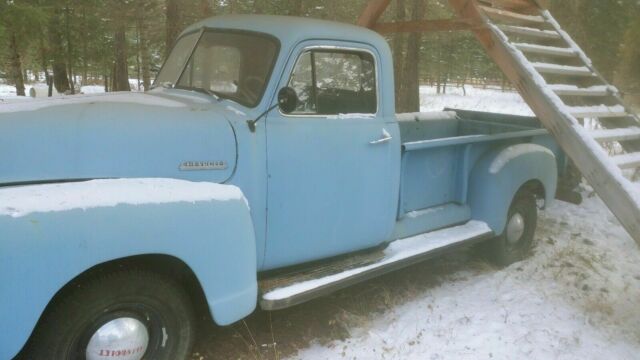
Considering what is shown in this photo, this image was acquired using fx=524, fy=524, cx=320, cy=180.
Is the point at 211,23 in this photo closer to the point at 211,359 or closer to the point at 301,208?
the point at 301,208

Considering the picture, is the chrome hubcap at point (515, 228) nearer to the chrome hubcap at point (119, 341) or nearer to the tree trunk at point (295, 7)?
the chrome hubcap at point (119, 341)

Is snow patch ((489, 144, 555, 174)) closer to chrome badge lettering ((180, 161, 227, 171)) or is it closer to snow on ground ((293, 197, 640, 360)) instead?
snow on ground ((293, 197, 640, 360))

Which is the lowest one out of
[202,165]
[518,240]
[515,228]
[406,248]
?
[518,240]

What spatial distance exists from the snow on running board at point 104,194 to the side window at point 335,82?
93cm

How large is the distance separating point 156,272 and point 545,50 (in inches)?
167

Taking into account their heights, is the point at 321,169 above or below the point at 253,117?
below

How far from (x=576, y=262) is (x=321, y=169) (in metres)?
3.10

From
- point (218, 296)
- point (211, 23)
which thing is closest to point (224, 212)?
point (218, 296)

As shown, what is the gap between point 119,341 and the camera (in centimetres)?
263

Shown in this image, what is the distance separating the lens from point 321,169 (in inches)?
139

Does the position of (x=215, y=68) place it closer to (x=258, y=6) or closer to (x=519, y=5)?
(x=519, y=5)

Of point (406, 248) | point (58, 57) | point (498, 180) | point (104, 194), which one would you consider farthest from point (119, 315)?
point (58, 57)

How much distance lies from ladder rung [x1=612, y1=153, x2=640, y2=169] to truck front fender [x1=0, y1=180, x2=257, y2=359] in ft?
10.2

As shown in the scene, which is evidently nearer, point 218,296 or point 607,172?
point 218,296
